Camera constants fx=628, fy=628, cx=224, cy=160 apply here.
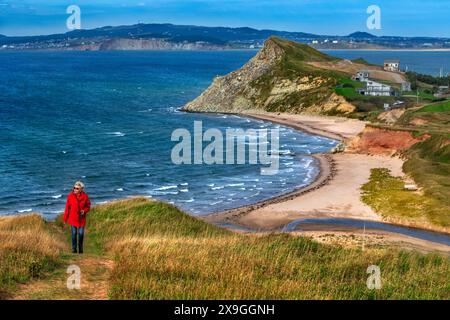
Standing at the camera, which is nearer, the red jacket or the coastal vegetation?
the coastal vegetation

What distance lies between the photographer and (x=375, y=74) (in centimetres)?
15388

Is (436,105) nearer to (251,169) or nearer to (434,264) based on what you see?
(251,169)

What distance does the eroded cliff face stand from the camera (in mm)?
126062

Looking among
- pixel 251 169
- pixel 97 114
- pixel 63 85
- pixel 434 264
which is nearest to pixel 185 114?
pixel 97 114

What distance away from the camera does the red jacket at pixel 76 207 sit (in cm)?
1971

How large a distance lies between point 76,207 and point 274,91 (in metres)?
120

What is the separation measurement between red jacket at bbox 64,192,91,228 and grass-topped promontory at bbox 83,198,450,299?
1.33m

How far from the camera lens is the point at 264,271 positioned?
16016mm

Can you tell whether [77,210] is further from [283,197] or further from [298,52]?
[298,52]

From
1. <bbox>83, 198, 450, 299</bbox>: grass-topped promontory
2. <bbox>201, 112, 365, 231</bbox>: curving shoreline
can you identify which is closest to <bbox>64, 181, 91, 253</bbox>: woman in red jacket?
<bbox>83, 198, 450, 299</bbox>: grass-topped promontory

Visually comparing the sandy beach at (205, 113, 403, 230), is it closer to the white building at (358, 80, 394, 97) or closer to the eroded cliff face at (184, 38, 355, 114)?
A: the eroded cliff face at (184, 38, 355, 114)

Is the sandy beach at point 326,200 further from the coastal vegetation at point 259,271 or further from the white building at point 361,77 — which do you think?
the white building at point 361,77

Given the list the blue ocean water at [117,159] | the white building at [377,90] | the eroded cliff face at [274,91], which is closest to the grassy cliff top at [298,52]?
the eroded cliff face at [274,91]
